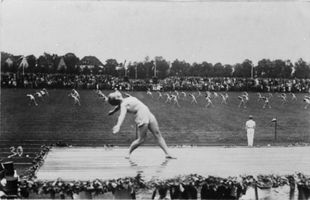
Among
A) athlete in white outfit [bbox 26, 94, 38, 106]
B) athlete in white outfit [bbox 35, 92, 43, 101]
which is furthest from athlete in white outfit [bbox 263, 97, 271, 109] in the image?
athlete in white outfit [bbox 26, 94, 38, 106]

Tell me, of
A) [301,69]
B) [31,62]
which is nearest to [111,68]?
[31,62]

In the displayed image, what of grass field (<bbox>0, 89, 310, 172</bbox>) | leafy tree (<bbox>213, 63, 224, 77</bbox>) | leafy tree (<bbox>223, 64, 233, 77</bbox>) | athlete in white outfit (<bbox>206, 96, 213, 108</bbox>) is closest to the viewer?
grass field (<bbox>0, 89, 310, 172</bbox>)

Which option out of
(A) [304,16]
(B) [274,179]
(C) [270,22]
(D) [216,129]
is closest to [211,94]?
(D) [216,129]

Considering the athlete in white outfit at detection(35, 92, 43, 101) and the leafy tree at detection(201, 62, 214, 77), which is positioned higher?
the leafy tree at detection(201, 62, 214, 77)

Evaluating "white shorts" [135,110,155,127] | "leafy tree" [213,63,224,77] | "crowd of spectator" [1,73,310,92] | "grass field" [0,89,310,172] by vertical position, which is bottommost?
"grass field" [0,89,310,172]

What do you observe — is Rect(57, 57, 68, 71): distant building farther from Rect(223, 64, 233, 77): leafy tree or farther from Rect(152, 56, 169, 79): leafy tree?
Rect(223, 64, 233, 77): leafy tree
